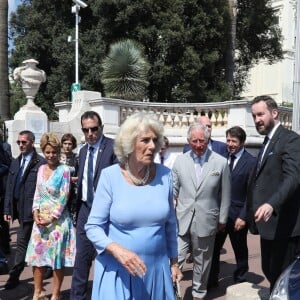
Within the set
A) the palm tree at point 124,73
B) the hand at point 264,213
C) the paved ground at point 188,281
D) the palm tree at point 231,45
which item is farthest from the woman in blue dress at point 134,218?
the palm tree at point 231,45

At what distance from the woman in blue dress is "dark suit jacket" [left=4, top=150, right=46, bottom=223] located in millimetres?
2860

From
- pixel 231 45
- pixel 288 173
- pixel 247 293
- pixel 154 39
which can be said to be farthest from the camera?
pixel 231 45

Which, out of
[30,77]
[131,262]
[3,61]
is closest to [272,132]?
[131,262]

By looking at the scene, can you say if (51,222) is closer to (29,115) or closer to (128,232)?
(128,232)

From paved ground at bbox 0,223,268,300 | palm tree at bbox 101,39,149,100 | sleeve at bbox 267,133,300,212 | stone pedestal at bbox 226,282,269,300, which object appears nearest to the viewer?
sleeve at bbox 267,133,300,212

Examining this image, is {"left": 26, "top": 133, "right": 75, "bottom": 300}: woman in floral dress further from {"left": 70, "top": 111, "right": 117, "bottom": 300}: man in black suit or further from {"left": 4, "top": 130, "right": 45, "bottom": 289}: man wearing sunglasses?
{"left": 4, "top": 130, "right": 45, "bottom": 289}: man wearing sunglasses

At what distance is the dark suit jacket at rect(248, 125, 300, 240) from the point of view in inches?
146

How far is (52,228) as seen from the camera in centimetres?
502

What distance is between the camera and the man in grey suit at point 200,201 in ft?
Result: 15.9

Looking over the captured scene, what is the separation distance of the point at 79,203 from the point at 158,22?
19.0 meters

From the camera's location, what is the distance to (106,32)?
23.7 metres

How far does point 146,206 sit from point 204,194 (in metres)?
2.17

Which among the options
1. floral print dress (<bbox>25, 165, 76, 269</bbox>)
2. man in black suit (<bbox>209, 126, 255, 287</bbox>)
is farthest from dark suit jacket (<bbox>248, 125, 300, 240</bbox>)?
floral print dress (<bbox>25, 165, 76, 269</bbox>)

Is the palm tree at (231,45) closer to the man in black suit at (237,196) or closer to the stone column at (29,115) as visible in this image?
the stone column at (29,115)
